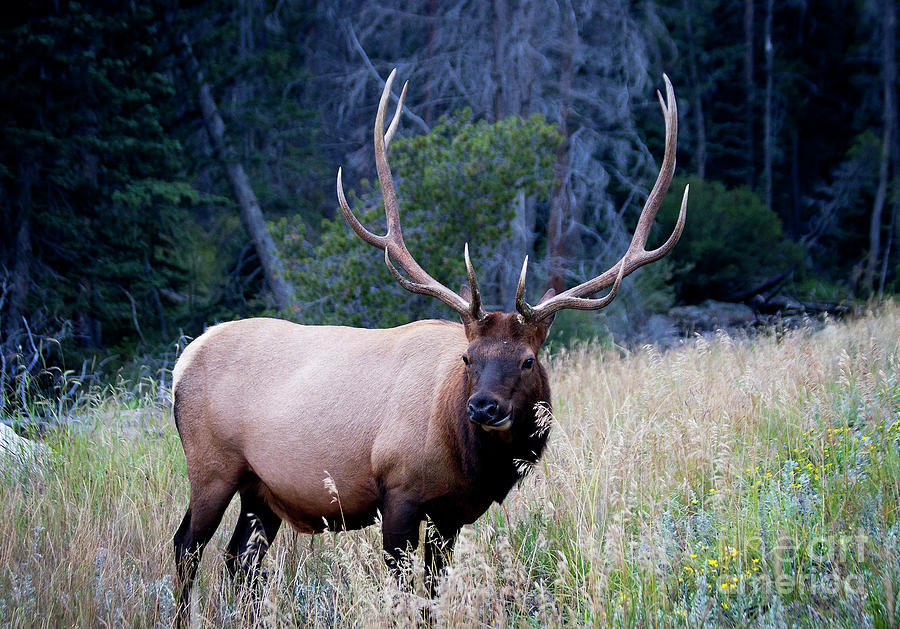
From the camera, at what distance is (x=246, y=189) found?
1564 cm

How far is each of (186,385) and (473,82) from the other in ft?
36.9

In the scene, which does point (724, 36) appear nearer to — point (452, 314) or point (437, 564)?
point (452, 314)

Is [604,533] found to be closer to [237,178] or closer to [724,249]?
[237,178]

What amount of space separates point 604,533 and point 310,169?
539 inches

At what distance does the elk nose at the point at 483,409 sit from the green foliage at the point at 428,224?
5.84m

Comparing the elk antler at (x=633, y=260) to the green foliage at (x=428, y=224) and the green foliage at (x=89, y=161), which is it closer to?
the green foliage at (x=428, y=224)

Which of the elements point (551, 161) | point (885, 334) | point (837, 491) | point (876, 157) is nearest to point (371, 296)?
point (551, 161)

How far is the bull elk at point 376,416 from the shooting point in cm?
380

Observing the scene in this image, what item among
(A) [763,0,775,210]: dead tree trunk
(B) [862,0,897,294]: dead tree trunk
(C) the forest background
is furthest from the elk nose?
(A) [763,0,775,210]: dead tree trunk

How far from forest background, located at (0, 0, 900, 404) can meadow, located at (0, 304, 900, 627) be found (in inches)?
135

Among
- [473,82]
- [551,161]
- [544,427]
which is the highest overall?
[473,82]

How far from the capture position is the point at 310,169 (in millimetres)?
16109

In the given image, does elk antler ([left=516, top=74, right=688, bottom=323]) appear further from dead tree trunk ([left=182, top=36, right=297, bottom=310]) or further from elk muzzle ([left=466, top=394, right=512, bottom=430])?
dead tree trunk ([left=182, top=36, right=297, bottom=310])

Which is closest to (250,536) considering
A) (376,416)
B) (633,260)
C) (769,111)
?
(376,416)
